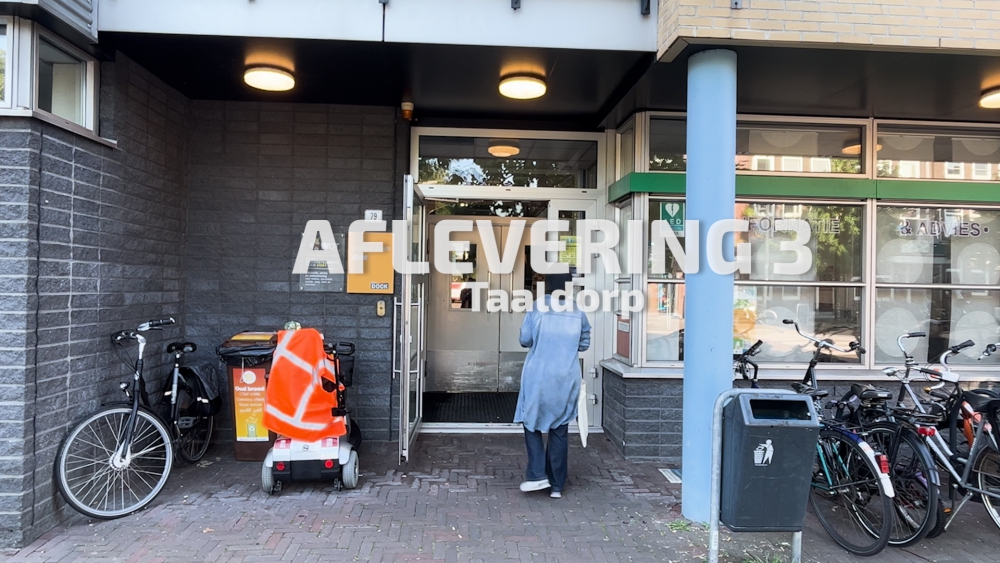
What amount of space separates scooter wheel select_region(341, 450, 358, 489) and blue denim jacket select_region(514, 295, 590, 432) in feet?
4.14

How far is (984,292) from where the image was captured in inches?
216

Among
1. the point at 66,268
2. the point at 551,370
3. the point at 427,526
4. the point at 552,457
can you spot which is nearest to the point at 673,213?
the point at 551,370

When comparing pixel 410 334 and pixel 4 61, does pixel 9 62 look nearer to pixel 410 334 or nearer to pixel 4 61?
pixel 4 61

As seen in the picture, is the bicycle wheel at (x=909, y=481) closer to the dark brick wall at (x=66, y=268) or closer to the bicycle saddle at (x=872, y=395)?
the bicycle saddle at (x=872, y=395)

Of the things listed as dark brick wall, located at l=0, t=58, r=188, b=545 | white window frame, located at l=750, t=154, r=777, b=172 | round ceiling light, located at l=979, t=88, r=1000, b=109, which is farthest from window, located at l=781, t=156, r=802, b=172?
dark brick wall, located at l=0, t=58, r=188, b=545

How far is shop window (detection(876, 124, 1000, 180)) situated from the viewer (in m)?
5.40

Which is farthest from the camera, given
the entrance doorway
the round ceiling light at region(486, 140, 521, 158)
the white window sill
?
the entrance doorway

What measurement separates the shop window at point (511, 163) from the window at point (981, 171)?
11.7 ft

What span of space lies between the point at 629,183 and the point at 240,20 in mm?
3280

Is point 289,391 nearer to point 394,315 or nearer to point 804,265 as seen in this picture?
point 394,315

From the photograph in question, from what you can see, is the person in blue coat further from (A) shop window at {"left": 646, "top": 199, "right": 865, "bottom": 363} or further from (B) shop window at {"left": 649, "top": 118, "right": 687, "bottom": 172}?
(A) shop window at {"left": 646, "top": 199, "right": 865, "bottom": 363}

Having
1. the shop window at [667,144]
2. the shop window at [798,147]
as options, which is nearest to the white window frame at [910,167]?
the shop window at [798,147]

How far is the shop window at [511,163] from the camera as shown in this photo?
19.2 ft

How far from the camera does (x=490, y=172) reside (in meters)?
5.96
